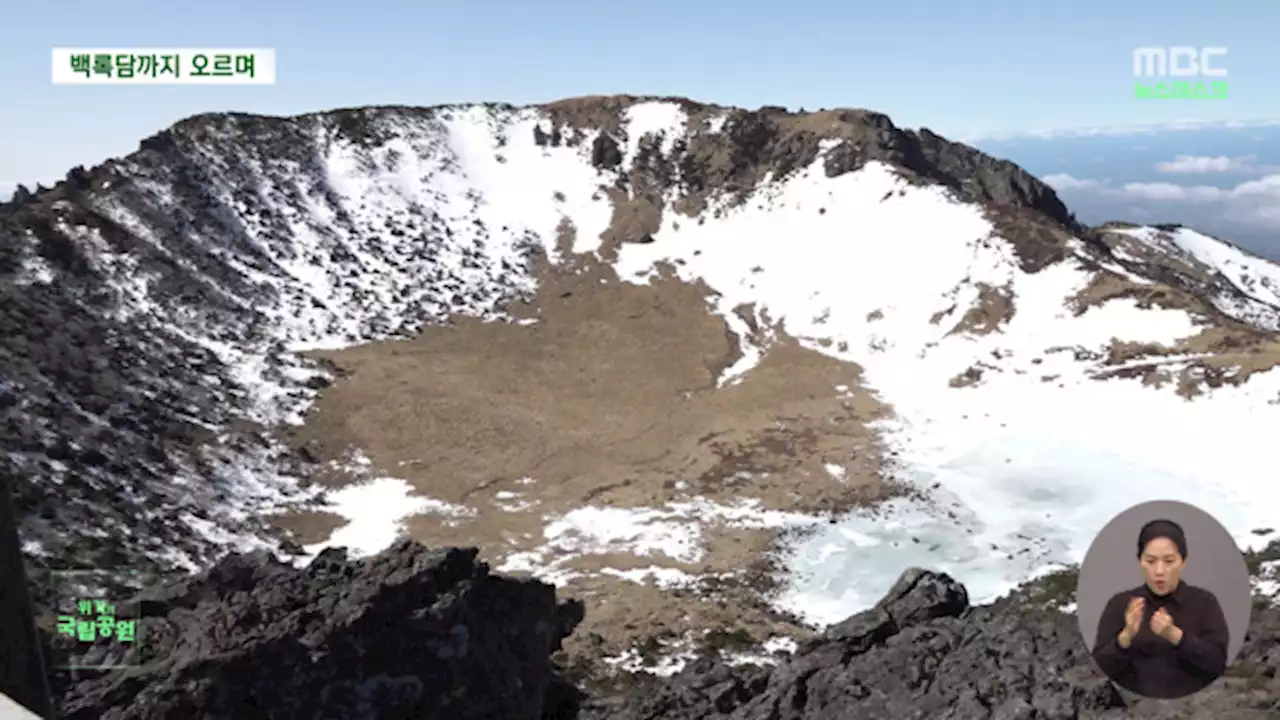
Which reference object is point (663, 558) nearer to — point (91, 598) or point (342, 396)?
point (91, 598)

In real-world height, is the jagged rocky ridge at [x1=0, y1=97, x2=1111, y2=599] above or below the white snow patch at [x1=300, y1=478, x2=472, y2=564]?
above

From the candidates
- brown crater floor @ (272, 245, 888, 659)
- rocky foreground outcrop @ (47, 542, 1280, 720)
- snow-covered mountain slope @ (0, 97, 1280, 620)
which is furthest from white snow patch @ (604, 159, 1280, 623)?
rocky foreground outcrop @ (47, 542, 1280, 720)

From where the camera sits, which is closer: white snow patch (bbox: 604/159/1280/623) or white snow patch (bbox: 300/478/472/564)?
white snow patch (bbox: 604/159/1280/623)

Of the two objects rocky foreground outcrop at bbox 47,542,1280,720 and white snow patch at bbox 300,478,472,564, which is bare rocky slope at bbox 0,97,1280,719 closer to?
rocky foreground outcrop at bbox 47,542,1280,720

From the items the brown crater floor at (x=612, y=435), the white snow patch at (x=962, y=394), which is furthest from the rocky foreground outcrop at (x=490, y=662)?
the white snow patch at (x=962, y=394)

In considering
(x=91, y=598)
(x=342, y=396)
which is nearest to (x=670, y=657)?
(x=91, y=598)

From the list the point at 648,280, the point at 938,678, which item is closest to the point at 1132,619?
the point at 938,678

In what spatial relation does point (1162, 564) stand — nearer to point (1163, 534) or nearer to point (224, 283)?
point (1163, 534)
